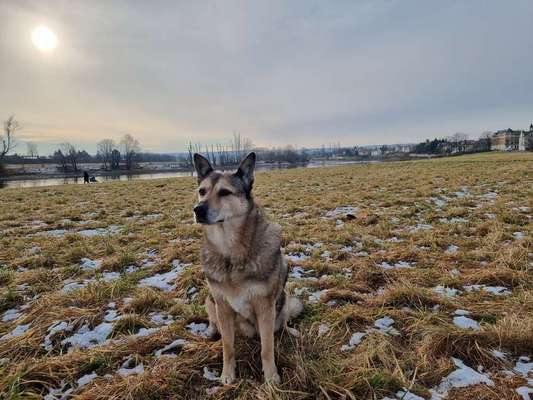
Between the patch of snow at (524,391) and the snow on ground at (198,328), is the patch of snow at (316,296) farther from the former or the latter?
the patch of snow at (524,391)

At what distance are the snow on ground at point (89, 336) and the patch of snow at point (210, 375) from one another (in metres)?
1.33

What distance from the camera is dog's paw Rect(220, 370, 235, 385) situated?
8.43ft

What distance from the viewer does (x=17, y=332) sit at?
328cm

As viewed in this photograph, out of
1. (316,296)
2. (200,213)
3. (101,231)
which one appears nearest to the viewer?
(200,213)

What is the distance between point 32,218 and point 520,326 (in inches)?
508

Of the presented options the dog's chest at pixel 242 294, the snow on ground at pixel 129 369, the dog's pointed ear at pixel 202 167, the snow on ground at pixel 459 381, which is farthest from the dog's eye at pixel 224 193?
the snow on ground at pixel 459 381

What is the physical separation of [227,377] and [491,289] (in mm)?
3744

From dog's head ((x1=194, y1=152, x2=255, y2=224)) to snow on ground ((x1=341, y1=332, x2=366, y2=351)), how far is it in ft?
5.91

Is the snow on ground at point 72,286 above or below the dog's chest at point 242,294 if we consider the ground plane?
below

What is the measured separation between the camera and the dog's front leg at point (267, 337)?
102 inches

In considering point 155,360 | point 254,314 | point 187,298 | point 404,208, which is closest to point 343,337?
point 254,314

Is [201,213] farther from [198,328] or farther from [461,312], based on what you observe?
[461,312]

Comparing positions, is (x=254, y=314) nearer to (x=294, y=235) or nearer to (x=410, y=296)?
(x=410, y=296)

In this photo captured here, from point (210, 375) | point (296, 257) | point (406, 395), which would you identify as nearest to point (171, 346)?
point (210, 375)
